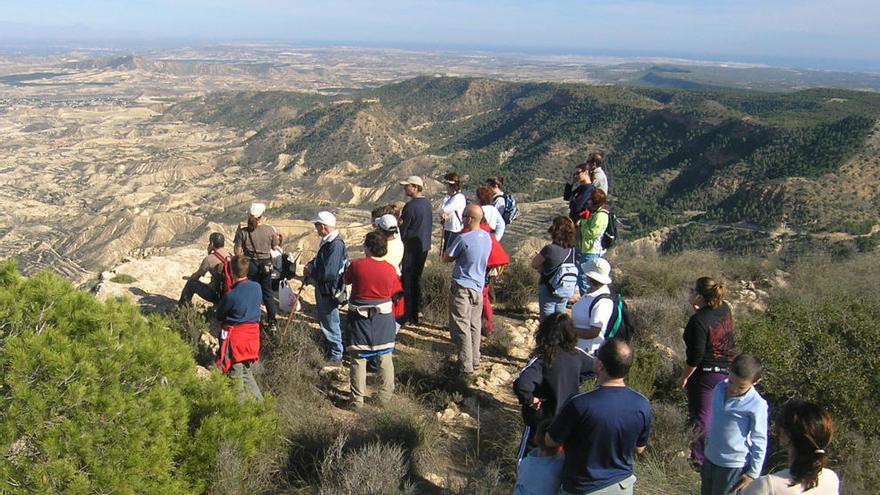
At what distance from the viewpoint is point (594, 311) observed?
389cm

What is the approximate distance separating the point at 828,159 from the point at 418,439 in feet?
143

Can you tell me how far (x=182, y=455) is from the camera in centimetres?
321

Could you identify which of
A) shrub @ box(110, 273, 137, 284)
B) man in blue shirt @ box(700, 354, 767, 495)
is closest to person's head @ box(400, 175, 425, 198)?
man in blue shirt @ box(700, 354, 767, 495)

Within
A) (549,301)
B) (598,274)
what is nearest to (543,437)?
(598,274)

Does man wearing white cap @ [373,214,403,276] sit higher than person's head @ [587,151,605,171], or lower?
lower

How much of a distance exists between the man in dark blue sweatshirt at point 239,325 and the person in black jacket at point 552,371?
2200 mm

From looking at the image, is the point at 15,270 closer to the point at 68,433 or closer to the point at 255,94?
the point at 68,433

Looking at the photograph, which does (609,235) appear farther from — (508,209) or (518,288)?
(518,288)

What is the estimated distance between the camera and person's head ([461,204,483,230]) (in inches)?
193

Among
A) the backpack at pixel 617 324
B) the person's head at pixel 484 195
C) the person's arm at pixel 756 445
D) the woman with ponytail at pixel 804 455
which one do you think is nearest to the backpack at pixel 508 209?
the person's head at pixel 484 195

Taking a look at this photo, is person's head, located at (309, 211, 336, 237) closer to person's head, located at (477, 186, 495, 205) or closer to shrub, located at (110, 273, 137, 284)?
person's head, located at (477, 186, 495, 205)

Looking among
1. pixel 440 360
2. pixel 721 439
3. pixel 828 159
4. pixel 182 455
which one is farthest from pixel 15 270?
pixel 828 159

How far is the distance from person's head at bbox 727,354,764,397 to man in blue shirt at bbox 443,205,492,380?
7.82 feet

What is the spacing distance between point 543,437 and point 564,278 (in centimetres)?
234
